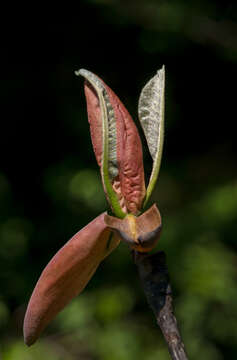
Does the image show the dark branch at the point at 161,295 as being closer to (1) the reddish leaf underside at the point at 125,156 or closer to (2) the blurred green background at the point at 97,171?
(1) the reddish leaf underside at the point at 125,156

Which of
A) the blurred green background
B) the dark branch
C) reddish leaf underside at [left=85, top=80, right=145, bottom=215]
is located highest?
reddish leaf underside at [left=85, top=80, right=145, bottom=215]

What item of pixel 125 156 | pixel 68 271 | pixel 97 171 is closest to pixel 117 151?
pixel 125 156

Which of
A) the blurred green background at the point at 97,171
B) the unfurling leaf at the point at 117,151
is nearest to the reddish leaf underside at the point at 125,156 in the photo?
the unfurling leaf at the point at 117,151

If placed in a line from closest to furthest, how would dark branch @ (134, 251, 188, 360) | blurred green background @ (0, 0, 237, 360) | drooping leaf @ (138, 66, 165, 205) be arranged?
dark branch @ (134, 251, 188, 360)
drooping leaf @ (138, 66, 165, 205)
blurred green background @ (0, 0, 237, 360)

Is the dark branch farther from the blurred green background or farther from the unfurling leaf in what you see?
the blurred green background

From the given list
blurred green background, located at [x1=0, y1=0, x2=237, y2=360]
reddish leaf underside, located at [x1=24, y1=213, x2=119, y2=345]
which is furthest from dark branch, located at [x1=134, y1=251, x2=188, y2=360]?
blurred green background, located at [x1=0, y1=0, x2=237, y2=360]

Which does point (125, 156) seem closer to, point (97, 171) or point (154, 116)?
point (154, 116)
